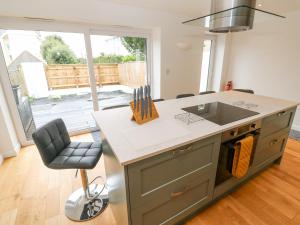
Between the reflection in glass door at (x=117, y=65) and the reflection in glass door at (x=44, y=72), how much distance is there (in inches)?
10.0

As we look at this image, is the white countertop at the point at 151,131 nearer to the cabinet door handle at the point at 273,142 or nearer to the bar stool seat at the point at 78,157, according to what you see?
the bar stool seat at the point at 78,157

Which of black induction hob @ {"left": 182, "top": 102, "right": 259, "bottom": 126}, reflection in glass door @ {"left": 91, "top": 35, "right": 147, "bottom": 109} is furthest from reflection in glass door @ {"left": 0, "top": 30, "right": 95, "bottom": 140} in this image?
black induction hob @ {"left": 182, "top": 102, "right": 259, "bottom": 126}

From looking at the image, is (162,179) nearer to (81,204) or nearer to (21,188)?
(81,204)

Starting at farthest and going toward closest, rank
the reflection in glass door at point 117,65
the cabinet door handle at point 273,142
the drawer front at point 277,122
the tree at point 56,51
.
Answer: the reflection in glass door at point 117,65
the tree at point 56,51
the cabinet door handle at point 273,142
the drawer front at point 277,122

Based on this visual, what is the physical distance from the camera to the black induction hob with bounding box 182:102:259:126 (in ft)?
4.84

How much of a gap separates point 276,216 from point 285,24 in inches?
139

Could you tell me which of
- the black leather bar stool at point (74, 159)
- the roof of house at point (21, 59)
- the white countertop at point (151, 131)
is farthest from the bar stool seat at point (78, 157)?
the roof of house at point (21, 59)

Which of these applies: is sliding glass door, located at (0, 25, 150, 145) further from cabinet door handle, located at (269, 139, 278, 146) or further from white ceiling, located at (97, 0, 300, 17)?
cabinet door handle, located at (269, 139, 278, 146)

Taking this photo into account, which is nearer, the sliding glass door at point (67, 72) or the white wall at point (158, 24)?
the white wall at point (158, 24)

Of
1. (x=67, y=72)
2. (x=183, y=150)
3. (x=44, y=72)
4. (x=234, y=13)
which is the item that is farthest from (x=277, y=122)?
(x=44, y=72)

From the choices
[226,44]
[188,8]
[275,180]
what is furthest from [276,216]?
[226,44]

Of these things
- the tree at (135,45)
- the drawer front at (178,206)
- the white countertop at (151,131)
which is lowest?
the drawer front at (178,206)

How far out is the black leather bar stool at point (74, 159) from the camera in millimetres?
1310

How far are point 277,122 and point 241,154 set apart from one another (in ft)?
2.62
